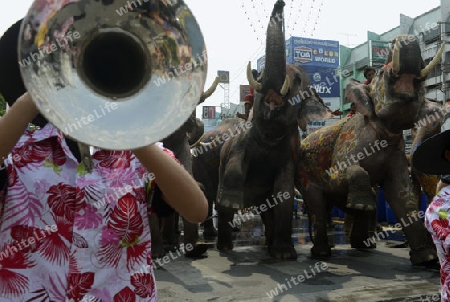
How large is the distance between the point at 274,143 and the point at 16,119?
5.61 metres

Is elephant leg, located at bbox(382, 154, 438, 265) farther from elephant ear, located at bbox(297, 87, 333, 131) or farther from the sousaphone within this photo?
the sousaphone

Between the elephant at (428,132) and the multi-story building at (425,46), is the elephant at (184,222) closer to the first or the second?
the elephant at (428,132)

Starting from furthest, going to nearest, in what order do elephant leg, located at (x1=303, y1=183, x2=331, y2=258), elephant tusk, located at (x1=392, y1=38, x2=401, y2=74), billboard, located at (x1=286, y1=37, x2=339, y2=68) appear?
billboard, located at (x1=286, y1=37, x2=339, y2=68) → elephant leg, located at (x1=303, y1=183, x2=331, y2=258) → elephant tusk, located at (x1=392, y1=38, x2=401, y2=74)

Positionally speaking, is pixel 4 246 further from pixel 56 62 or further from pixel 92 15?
pixel 92 15

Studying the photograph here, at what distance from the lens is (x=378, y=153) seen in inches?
248

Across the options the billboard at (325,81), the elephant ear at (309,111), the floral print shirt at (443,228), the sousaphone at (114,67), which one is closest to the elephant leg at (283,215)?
the elephant ear at (309,111)

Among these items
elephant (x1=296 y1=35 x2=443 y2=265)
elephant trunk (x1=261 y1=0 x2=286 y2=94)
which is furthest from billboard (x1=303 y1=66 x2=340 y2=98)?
elephant trunk (x1=261 y1=0 x2=286 y2=94)

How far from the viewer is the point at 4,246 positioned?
1504 mm

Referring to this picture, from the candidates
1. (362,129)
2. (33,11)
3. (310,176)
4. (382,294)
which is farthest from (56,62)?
(310,176)

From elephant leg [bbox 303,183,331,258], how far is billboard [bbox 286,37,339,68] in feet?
104

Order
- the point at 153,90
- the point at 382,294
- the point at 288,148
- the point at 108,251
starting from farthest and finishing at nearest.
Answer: the point at 288,148 → the point at 382,294 → the point at 108,251 → the point at 153,90

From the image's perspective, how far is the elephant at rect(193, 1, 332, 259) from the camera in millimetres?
6207

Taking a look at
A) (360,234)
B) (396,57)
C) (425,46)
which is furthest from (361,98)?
(425,46)

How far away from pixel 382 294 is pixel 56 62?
408 cm
